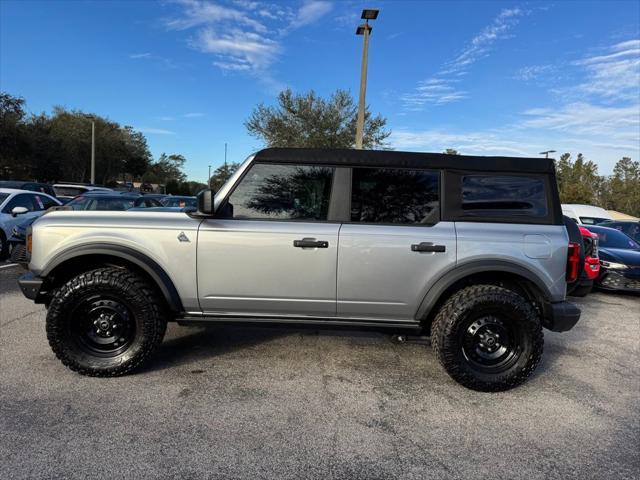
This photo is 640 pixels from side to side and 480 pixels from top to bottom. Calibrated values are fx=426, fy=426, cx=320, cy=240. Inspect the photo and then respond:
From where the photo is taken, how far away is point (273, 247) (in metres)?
3.42

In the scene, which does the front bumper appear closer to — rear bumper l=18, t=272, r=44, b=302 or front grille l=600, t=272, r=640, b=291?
front grille l=600, t=272, r=640, b=291

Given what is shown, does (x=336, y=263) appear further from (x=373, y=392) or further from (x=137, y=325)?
(x=137, y=325)

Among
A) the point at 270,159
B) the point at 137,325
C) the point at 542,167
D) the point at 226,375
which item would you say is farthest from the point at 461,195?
the point at 137,325

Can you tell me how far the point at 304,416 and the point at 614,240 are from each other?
8.64 m

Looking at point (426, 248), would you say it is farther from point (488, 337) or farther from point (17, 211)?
point (17, 211)

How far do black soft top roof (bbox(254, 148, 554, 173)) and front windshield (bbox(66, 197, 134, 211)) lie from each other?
7180 mm

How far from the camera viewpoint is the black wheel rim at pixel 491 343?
138 inches

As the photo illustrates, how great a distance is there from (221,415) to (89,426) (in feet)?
2.81

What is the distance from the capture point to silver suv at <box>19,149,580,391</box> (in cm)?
343

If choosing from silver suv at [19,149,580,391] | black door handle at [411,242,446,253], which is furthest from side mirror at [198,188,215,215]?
black door handle at [411,242,446,253]

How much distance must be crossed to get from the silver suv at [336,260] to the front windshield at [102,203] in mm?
6595

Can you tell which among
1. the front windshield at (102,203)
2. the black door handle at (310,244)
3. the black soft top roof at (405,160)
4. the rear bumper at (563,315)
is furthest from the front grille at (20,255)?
the front windshield at (102,203)

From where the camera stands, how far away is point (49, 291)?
142 inches

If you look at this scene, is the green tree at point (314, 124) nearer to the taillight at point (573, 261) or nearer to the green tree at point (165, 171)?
the taillight at point (573, 261)
